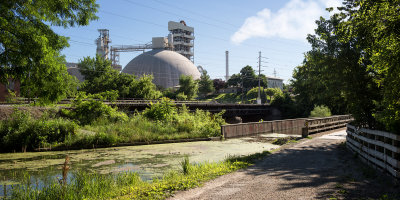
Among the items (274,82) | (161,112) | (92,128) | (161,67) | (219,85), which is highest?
(161,67)

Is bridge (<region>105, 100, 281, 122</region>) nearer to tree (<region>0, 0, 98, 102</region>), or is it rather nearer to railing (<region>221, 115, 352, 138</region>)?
railing (<region>221, 115, 352, 138</region>)

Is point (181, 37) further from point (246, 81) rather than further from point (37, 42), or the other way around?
point (37, 42)

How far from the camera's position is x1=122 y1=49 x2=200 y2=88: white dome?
146 meters

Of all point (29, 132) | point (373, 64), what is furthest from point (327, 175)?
point (29, 132)

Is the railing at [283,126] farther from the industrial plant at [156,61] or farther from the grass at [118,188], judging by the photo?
the industrial plant at [156,61]

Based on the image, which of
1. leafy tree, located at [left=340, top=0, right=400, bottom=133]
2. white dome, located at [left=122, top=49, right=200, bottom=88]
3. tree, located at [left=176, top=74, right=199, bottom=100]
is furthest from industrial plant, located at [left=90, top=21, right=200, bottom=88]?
leafy tree, located at [left=340, top=0, right=400, bottom=133]

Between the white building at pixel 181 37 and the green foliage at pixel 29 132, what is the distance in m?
161

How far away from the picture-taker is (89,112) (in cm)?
2770

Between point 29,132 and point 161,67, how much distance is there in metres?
128

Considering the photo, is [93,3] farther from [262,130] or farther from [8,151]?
[262,130]

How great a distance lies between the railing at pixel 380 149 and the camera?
8797 millimetres

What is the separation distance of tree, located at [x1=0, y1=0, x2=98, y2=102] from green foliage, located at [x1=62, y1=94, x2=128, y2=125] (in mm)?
10457

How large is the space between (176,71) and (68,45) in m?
133

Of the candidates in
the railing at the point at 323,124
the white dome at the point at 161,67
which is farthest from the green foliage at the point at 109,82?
the white dome at the point at 161,67
